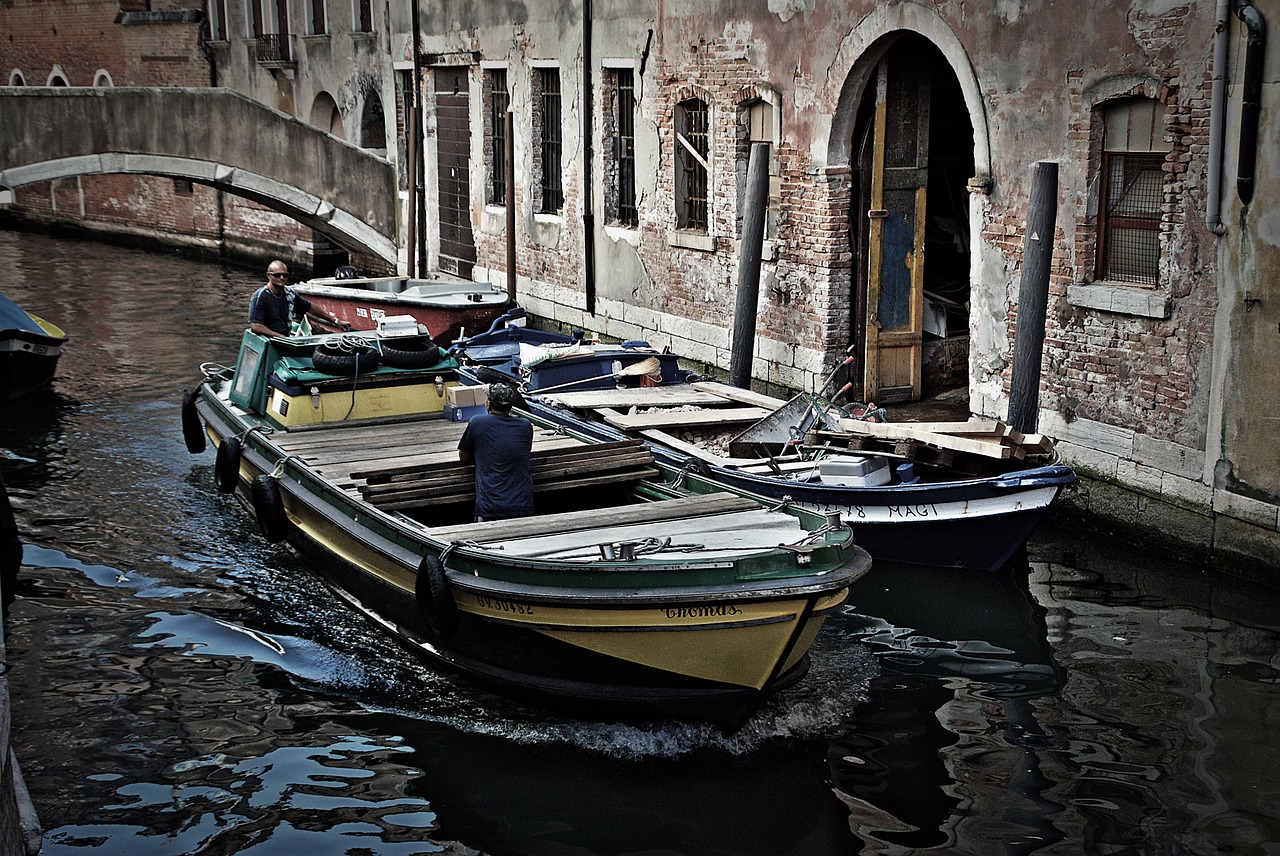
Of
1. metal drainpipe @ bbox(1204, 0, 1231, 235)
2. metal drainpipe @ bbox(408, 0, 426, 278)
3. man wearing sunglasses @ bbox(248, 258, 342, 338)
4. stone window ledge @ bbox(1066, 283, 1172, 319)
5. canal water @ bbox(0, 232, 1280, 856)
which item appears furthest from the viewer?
metal drainpipe @ bbox(408, 0, 426, 278)

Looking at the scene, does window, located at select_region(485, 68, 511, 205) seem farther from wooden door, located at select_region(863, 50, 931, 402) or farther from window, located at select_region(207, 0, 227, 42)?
window, located at select_region(207, 0, 227, 42)

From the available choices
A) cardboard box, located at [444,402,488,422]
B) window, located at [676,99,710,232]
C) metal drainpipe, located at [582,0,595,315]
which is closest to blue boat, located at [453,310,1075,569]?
cardboard box, located at [444,402,488,422]

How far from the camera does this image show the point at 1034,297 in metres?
9.39

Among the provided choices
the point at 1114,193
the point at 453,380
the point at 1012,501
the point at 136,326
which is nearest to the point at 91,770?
the point at 453,380

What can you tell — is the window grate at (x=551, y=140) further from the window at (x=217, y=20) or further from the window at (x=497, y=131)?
the window at (x=217, y=20)

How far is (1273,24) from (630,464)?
14.5 ft

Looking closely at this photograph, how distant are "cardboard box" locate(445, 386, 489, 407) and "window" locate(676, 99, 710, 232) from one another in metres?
4.66

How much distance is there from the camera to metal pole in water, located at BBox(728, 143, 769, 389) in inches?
462

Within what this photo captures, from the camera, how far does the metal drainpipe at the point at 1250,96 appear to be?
8141 mm

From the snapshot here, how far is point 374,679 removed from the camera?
24.6ft

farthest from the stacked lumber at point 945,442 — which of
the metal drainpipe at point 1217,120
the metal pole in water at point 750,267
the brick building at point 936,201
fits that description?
the metal pole in water at point 750,267

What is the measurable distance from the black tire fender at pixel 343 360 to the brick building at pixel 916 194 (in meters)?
4.13

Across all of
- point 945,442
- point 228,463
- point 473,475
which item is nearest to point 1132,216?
point 945,442

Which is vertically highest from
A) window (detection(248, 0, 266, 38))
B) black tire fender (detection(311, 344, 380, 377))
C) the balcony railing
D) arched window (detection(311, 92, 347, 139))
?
window (detection(248, 0, 266, 38))
